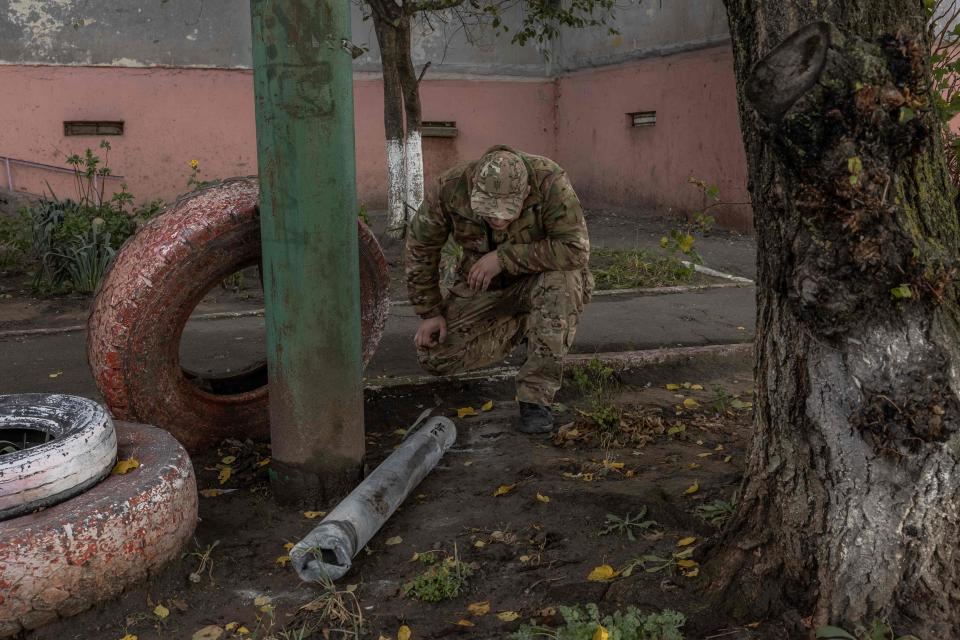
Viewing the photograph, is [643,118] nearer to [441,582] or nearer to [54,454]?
[441,582]

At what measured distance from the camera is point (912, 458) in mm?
2154

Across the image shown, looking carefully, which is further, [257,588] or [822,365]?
[257,588]

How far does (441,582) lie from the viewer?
2693 mm

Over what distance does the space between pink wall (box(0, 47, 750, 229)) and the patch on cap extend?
7559mm

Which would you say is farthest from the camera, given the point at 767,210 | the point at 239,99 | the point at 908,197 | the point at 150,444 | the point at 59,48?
the point at 239,99

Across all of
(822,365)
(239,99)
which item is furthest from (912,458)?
(239,99)

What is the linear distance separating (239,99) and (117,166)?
1.87 meters

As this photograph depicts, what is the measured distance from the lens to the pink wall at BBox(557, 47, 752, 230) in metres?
11.2

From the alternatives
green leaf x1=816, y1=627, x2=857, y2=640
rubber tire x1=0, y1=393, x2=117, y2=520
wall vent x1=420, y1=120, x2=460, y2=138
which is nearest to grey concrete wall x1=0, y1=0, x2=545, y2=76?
wall vent x1=420, y1=120, x2=460, y2=138

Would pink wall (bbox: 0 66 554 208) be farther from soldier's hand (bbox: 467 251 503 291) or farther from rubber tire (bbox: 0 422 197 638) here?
rubber tire (bbox: 0 422 197 638)

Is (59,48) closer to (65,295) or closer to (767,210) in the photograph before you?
(65,295)

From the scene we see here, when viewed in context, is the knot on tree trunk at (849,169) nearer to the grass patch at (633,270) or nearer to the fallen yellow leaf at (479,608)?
the fallen yellow leaf at (479,608)

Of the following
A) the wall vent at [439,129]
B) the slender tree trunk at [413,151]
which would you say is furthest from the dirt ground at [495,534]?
the wall vent at [439,129]

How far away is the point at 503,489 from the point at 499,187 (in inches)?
49.9
